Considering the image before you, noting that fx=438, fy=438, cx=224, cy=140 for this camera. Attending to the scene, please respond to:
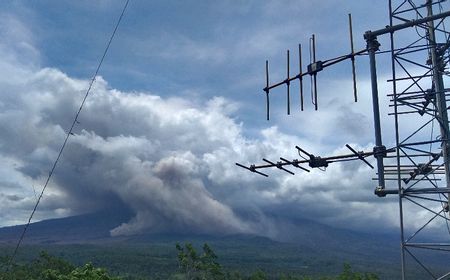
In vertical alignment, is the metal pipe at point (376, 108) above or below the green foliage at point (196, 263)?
above

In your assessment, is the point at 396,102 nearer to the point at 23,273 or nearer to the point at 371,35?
the point at 371,35

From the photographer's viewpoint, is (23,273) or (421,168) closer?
(421,168)

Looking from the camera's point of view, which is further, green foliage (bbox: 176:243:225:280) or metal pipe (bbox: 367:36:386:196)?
green foliage (bbox: 176:243:225:280)

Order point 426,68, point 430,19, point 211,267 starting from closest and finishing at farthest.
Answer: point 430,19 < point 426,68 < point 211,267

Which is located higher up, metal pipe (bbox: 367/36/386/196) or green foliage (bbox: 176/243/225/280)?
metal pipe (bbox: 367/36/386/196)

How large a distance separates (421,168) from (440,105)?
237 cm

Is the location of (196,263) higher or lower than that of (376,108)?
lower

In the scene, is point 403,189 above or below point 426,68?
below

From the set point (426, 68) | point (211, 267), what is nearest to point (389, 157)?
point (426, 68)

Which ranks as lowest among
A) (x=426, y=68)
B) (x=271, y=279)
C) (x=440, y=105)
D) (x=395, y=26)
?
(x=271, y=279)

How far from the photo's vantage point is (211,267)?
75625 millimetres

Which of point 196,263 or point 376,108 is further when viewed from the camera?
point 196,263

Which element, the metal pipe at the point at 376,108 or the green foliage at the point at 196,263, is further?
the green foliage at the point at 196,263

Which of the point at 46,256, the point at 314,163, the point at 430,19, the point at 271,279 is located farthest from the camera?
the point at 271,279
